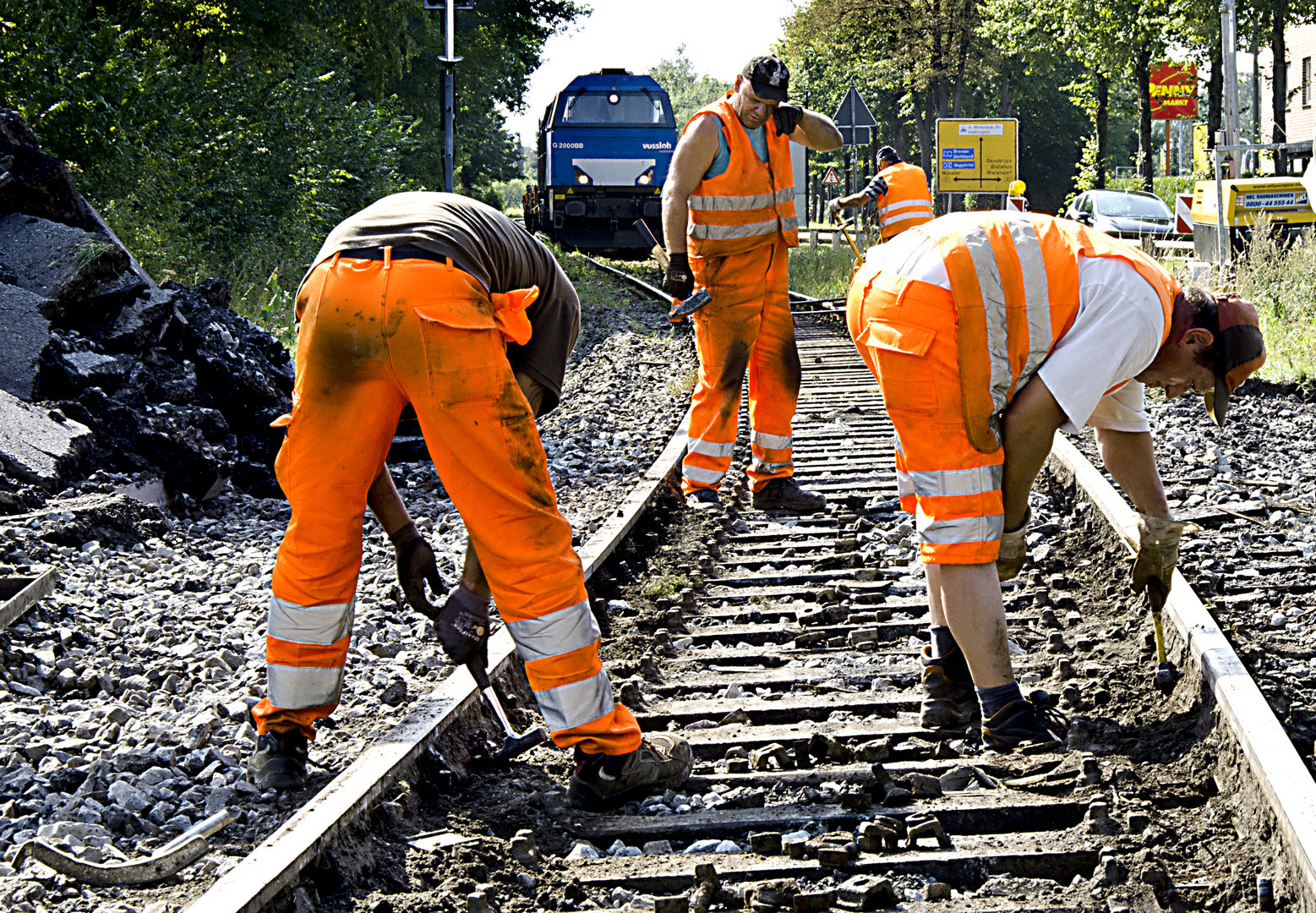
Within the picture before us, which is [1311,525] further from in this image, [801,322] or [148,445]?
[801,322]

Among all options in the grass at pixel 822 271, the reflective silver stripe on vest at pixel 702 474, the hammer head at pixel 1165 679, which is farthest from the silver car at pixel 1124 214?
the hammer head at pixel 1165 679

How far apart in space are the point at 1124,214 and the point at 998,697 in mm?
24530

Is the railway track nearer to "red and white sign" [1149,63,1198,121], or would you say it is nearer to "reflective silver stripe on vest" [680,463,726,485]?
"reflective silver stripe on vest" [680,463,726,485]

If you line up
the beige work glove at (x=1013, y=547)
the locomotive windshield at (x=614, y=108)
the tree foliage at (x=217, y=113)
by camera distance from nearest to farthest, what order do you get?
the beige work glove at (x=1013, y=547), the tree foliage at (x=217, y=113), the locomotive windshield at (x=614, y=108)

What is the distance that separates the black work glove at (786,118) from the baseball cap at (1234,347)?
3.25 meters

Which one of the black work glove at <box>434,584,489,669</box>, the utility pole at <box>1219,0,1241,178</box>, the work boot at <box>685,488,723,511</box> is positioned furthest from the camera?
the utility pole at <box>1219,0,1241,178</box>

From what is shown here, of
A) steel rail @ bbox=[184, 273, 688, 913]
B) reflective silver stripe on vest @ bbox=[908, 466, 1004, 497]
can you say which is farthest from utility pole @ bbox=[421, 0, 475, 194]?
reflective silver stripe on vest @ bbox=[908, 466, 1004, 497]

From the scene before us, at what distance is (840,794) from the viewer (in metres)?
3.44

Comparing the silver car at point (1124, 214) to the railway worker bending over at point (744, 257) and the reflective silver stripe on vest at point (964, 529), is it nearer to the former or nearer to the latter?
the railway worker bending over at point (744, 257)

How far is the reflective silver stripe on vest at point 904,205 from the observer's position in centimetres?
744

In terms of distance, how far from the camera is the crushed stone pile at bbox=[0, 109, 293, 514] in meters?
6.55

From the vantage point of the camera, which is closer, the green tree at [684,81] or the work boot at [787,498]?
the work boot at [787,498]

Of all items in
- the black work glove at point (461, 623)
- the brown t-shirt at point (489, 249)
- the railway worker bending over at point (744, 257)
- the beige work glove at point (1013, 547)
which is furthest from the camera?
the railway worker bending over at point (744, 257)

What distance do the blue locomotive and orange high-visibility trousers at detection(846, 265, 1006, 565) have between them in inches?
763
